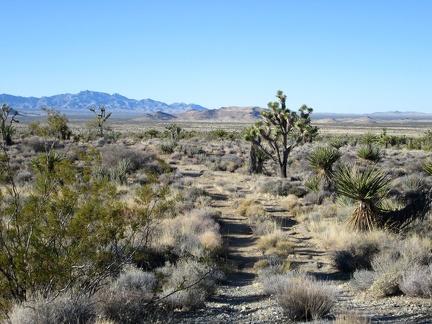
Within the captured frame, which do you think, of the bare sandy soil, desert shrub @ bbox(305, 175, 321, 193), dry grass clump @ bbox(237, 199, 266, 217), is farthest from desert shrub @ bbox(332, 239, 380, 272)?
desert shrub @ bbox(305, 175, 321, 193)

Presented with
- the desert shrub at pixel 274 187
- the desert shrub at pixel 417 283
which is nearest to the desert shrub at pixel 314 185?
the desert shrub at pixel 274 187

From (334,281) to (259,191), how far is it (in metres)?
10.0

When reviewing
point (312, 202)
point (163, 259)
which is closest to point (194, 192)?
point (312, 202)

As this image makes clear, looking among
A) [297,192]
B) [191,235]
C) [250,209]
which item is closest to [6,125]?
[297,192]

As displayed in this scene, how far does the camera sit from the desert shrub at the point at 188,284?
6109 millimetres

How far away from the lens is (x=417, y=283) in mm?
6168

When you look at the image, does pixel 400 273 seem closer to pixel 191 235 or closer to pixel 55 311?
pixel 191 235

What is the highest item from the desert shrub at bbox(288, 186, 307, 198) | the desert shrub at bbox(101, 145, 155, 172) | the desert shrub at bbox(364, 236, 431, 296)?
the desert shrub at bbox(101, 145, 155, 172)

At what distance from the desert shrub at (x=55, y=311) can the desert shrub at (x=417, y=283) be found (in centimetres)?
447

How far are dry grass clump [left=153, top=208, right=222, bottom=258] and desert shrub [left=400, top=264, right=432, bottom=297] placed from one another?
384 centimetres

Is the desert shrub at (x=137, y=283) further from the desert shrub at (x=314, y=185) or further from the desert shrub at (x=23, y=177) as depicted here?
the desert shrub at (x=23, y=177)

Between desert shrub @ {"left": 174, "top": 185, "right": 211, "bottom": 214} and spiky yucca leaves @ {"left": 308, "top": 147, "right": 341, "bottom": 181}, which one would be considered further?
spiky yucca leaves @ {"left": 308, "top": 147, "right": 341, "bottom": 181}

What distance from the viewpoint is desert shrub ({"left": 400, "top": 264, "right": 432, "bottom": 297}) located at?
607cm

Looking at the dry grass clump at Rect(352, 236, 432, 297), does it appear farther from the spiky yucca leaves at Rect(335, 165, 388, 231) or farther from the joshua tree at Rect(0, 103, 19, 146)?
the joshua tree at Rect(0, 103, 19, 146)
